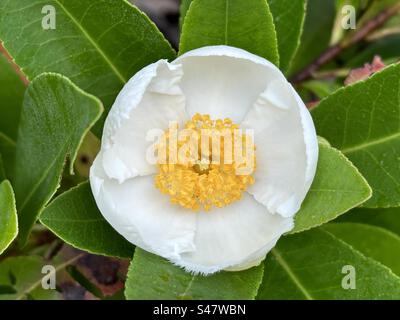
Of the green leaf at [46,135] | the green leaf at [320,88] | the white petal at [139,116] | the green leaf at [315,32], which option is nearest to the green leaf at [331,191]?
the white petal at [139,116]

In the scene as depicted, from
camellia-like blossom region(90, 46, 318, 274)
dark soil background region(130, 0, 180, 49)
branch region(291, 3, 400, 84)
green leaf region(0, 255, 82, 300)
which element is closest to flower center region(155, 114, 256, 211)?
camellia-like blossom region(90, 46, 318, 274)

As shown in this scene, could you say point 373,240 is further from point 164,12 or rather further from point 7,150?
point 164,12

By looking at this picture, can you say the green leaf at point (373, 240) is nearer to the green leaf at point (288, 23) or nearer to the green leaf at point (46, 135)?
the green leaf at point (288, 23)

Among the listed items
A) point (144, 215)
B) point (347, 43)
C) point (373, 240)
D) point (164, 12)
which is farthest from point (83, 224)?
point (164, 12)

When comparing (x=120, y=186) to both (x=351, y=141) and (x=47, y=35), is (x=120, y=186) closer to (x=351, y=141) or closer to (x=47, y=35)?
(x=47, y=35)

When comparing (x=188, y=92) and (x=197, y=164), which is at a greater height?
(x=188, y=92)

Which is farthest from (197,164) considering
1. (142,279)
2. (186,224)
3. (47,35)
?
(47,35)
